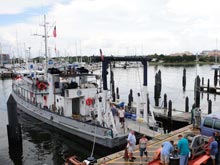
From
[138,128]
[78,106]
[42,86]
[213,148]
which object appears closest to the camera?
[213,148]

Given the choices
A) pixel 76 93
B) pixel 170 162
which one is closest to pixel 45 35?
pixel 76 93

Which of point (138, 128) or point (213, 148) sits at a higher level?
point (213, 148)

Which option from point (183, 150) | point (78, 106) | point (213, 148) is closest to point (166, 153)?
point (183, 150)

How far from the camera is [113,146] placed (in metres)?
17.9

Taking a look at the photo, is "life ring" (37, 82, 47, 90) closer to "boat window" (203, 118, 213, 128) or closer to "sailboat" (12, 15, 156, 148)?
"sailboat" (12, 15, 156, 148)

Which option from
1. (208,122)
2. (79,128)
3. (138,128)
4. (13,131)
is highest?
(208,122)

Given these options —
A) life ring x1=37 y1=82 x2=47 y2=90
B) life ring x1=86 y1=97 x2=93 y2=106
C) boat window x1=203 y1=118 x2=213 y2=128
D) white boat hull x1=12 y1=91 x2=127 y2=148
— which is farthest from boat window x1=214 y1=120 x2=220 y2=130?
life ring x1=37 y1=82 x2=47 y2=90

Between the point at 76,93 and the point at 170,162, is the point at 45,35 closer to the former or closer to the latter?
the point at 76,93

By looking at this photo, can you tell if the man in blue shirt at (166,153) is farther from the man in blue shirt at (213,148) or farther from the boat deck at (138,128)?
the boat deck at (138,128)

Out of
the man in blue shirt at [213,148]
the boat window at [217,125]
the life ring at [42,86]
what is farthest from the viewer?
the life ring at [42,86]

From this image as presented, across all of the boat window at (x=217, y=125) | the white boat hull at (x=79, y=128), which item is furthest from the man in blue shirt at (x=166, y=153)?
the white boat hull at (x=79, y=128)

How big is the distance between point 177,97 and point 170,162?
35.6 m

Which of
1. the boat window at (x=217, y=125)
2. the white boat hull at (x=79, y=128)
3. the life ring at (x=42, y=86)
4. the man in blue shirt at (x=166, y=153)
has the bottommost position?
the white boat hull at (x=79, y=128)

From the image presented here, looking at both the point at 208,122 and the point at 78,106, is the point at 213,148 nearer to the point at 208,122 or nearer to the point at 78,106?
the point at 208,122
